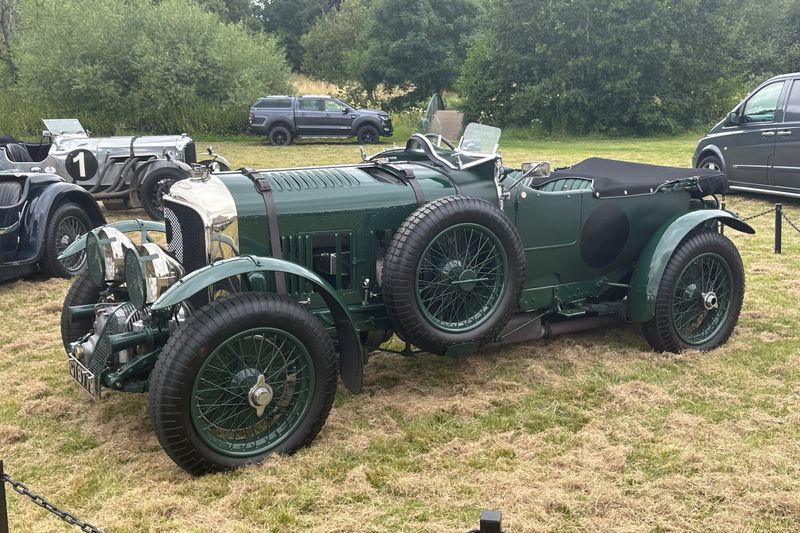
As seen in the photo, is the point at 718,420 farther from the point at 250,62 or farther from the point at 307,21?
the point at 307,21

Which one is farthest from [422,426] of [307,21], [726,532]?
[307,21]

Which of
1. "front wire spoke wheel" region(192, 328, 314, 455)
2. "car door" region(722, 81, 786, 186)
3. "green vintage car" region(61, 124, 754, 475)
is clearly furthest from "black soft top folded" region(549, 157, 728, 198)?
"car door" region(722, 81, 786, 186)

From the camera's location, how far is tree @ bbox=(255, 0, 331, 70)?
5153 cm

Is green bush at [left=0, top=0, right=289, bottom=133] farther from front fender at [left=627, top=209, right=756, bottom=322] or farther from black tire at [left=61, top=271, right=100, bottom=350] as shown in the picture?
front fender at [left=627, top=209, right=756, bottom=322]

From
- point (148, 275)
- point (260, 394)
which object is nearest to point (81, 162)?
point (148, 275)

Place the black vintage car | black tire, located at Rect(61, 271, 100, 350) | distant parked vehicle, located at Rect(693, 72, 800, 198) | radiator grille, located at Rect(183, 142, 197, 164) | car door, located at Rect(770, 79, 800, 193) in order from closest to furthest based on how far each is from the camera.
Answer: black tire, located at Rect(61, 271, 100, 350) < the black vintage car < car door, located at Rect(770, 79, 800, 193) < distant parked vehicle, located at Rect(693, 72, 800, 198) < radiator grille, located at Rect(183, 142, 197, 164)

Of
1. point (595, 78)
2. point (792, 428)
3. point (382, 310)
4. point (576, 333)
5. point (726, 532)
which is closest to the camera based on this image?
point (726, 532)

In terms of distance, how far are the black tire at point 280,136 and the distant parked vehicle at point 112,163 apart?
11.7 m

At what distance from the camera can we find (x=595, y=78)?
2644 cm

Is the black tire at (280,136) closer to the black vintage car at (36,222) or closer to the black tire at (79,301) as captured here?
the black vintage car at (36,222)

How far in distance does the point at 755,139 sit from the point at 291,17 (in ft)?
154

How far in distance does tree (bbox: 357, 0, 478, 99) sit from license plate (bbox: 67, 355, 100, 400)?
30515mm

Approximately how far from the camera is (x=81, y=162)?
10.9 m

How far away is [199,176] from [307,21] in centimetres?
5078
